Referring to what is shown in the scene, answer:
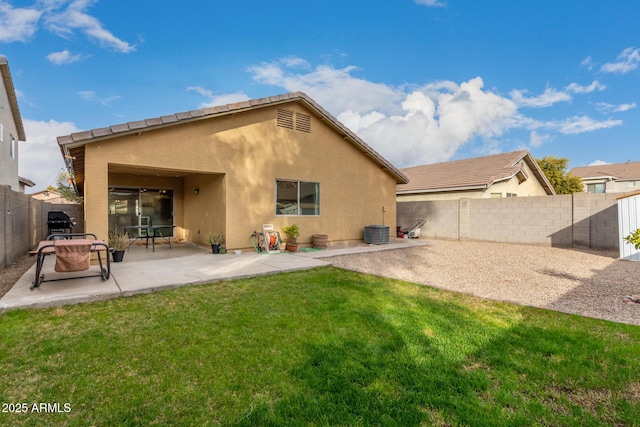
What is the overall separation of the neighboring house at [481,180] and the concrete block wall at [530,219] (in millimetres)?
2931

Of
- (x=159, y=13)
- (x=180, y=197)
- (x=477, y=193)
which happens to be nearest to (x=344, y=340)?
(x=180, y=197)

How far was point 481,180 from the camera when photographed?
16953 millimetres

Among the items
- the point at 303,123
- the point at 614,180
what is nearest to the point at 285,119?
the point at 303,123

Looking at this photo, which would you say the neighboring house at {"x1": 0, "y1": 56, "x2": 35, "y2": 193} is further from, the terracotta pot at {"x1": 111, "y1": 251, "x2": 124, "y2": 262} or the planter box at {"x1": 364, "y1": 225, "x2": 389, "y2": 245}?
the planter box at {"x1": 364, "y1": 225, "x2": 389, "y2": 245}

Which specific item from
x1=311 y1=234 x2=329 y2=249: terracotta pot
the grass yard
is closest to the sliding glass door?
x1=311 y1=234 x2=329 y2=249: terracotta pot

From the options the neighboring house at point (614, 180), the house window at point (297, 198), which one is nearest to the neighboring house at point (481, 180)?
the house window at point (297, 198)

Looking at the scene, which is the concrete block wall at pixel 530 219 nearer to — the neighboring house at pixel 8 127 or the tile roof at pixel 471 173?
the tile roof at pixel 471 173

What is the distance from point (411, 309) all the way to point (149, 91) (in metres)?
14.7

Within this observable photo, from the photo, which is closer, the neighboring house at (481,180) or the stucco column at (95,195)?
the stucco column at (95,195)

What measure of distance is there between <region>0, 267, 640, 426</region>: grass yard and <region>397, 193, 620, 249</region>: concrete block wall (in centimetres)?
938

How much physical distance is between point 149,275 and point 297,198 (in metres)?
5.81

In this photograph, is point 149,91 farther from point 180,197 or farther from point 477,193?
point 477,193

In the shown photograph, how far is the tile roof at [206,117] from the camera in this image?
22.8ft

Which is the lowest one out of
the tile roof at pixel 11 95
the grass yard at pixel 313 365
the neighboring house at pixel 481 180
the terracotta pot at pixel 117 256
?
the grass yard at pixel 313 365
